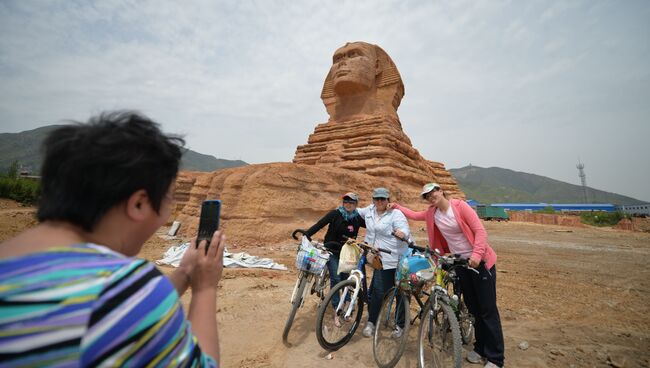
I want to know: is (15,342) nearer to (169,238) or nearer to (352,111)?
(169,238)

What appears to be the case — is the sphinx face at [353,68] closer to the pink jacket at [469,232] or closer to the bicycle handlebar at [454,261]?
the pink jacket at [469,232]

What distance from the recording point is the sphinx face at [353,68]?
1783 cm

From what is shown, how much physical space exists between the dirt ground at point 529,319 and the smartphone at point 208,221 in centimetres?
234

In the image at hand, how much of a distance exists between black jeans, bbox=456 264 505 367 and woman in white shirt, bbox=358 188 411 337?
0.77 metres

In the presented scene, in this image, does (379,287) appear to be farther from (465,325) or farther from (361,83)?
(361,83)

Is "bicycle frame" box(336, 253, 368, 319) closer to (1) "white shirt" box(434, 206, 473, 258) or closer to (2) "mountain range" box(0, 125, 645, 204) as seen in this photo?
(1) "white shirt" box(434, 206, 473, 258)

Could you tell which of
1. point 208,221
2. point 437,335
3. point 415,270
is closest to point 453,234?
point 415,270

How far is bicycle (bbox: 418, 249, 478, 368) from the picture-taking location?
2.92m

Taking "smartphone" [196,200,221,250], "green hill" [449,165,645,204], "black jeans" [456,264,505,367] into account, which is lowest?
"black jeans" [456,264,505,367]

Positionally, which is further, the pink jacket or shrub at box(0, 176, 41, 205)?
shrub at box(0, 176, 41, 205)

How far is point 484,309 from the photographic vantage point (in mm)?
3117

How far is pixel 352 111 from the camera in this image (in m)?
19.4

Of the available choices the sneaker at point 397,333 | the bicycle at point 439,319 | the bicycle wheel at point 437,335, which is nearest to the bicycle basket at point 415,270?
the bicycle at point 439,319

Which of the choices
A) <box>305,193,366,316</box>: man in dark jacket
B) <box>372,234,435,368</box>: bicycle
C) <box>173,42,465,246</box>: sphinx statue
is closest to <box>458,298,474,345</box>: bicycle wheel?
<box>372,234,435,368</box>: bicycle
